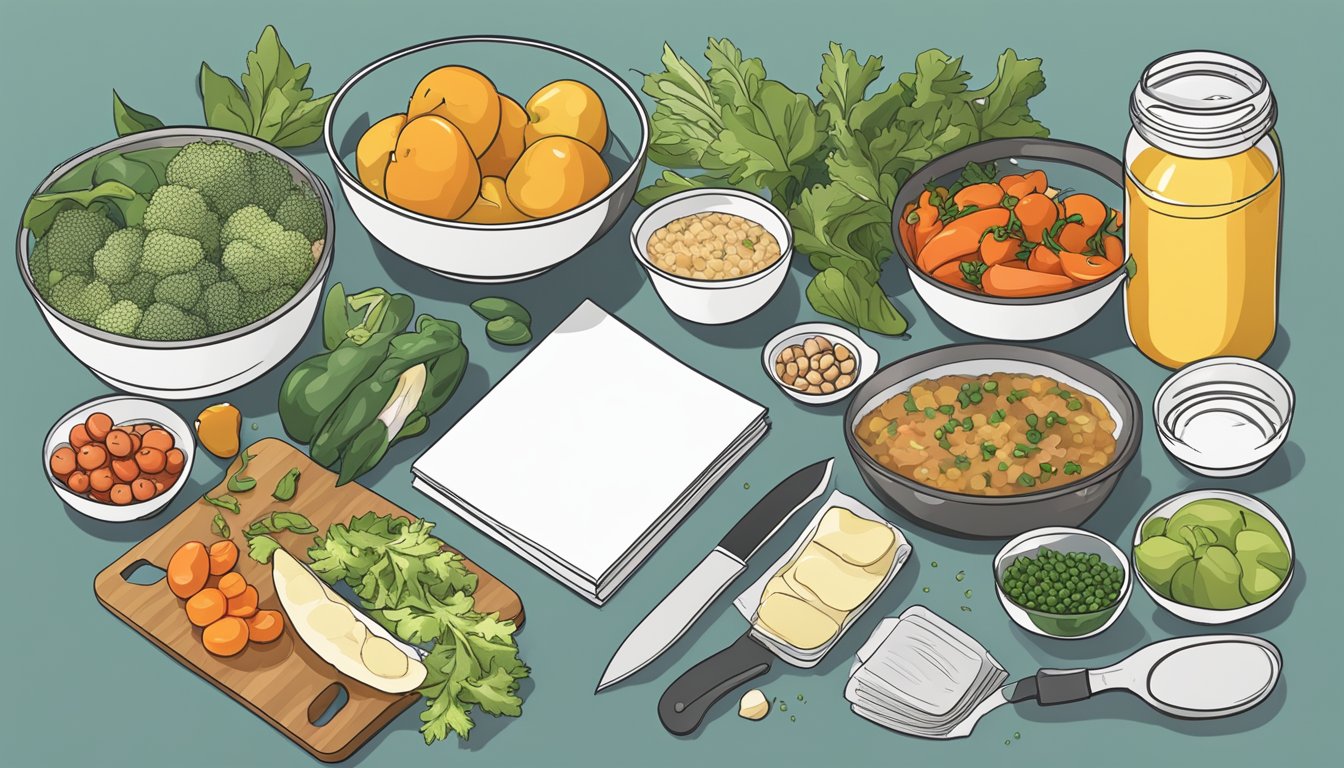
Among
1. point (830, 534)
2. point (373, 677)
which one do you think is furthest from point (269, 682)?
point (830, 534)

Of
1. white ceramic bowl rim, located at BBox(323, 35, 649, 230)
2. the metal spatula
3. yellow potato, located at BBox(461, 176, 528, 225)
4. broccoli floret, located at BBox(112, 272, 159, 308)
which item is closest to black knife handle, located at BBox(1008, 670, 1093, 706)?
the metal spatula

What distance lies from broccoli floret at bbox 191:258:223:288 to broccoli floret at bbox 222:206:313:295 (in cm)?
3

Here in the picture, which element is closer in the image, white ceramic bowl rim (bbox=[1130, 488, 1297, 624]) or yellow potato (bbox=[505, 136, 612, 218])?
white ceramic bowl rim (bbox=[1130, 488, 1297, 624])

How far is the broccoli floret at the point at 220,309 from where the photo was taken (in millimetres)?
4965

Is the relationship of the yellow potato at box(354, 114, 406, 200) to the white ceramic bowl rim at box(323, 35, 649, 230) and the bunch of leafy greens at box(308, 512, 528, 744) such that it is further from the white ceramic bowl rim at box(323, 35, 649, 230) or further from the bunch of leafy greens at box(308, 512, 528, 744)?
the bunch of leafy greens at box(308, 512, 528, 744)

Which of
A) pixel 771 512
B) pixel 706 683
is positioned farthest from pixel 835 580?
pixel 706 683

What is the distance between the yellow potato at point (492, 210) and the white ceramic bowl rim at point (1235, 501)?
4.90 feet

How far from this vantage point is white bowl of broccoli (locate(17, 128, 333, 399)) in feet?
16.2

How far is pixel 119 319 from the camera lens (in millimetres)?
4926

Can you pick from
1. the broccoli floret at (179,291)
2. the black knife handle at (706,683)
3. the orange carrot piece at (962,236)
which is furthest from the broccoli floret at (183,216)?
the orange carrot piece at (962,236)

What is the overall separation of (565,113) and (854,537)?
121 centimetres

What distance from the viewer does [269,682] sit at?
469 cm

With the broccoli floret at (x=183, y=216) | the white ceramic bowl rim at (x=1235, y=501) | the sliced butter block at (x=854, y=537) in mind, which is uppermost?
the white ceramic bowl rim at (x=1235, y=501)

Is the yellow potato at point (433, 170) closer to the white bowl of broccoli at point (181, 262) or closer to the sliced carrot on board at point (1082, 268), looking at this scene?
the white bowl of broccoli at point (181, 262)
